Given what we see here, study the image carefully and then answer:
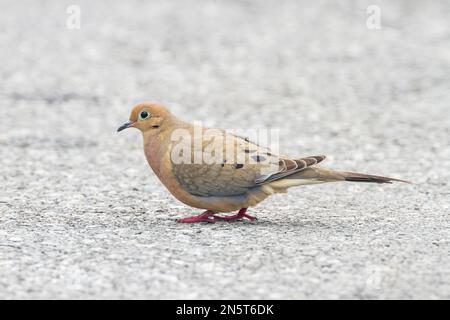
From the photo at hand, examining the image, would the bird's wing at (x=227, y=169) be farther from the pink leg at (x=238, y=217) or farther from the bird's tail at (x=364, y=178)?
the pink leg at (x=238, y=217)

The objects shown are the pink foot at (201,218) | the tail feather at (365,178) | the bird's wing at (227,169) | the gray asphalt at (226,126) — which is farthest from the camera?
the pink foot at (201,218)

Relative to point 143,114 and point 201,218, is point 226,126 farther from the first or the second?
point 201,218

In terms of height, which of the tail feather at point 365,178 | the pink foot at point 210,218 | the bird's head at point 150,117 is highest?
the bird's head at point 150,117

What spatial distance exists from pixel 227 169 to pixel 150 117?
75cm

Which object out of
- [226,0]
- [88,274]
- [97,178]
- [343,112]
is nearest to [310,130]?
[343,112]

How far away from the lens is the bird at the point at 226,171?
5.86 m

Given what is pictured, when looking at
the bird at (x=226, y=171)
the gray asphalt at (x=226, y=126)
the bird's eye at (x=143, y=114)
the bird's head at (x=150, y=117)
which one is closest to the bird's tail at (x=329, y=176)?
the bird at (x=226, y=171)

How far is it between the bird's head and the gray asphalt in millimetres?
721

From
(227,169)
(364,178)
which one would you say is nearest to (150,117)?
(227,169)

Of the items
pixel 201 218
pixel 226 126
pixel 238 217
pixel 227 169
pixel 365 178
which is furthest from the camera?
pixel 226 126

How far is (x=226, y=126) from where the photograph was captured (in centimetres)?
1038

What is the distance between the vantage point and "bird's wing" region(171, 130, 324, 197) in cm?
586

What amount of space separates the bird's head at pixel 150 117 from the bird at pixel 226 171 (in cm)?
14

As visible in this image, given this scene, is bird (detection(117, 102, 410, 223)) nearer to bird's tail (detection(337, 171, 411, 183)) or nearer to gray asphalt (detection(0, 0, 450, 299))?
bird's tail (detection(337, 171, 411, 183))
